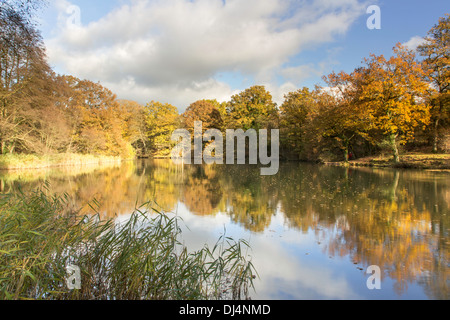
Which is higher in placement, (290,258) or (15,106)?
(15,106)

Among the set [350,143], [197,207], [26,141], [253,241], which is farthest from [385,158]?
[26,141]

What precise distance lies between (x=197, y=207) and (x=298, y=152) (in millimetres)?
31099

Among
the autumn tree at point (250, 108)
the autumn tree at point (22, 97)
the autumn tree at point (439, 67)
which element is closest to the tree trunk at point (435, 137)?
the autumn tree at point (439, 67)

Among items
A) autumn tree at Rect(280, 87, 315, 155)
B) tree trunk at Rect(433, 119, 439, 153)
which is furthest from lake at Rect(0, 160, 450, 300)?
autumn tree at Rect(280, 87, 315, 155)

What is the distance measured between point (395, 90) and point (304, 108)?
1401cm

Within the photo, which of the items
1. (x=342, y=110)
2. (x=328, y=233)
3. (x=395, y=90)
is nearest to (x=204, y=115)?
(x=342, y=110)

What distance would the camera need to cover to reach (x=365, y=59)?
22109 millimetres

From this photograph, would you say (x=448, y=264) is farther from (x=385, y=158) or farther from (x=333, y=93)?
(x=333, y=93)

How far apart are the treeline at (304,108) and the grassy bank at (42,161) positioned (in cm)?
74

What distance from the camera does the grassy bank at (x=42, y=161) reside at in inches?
783

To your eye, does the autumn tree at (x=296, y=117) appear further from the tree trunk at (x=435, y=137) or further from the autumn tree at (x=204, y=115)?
the autumn tree at (x=204, y=115)

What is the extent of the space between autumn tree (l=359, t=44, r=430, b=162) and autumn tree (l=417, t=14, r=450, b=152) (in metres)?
1.91

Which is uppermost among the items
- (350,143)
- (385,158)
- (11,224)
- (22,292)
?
(350,143)
